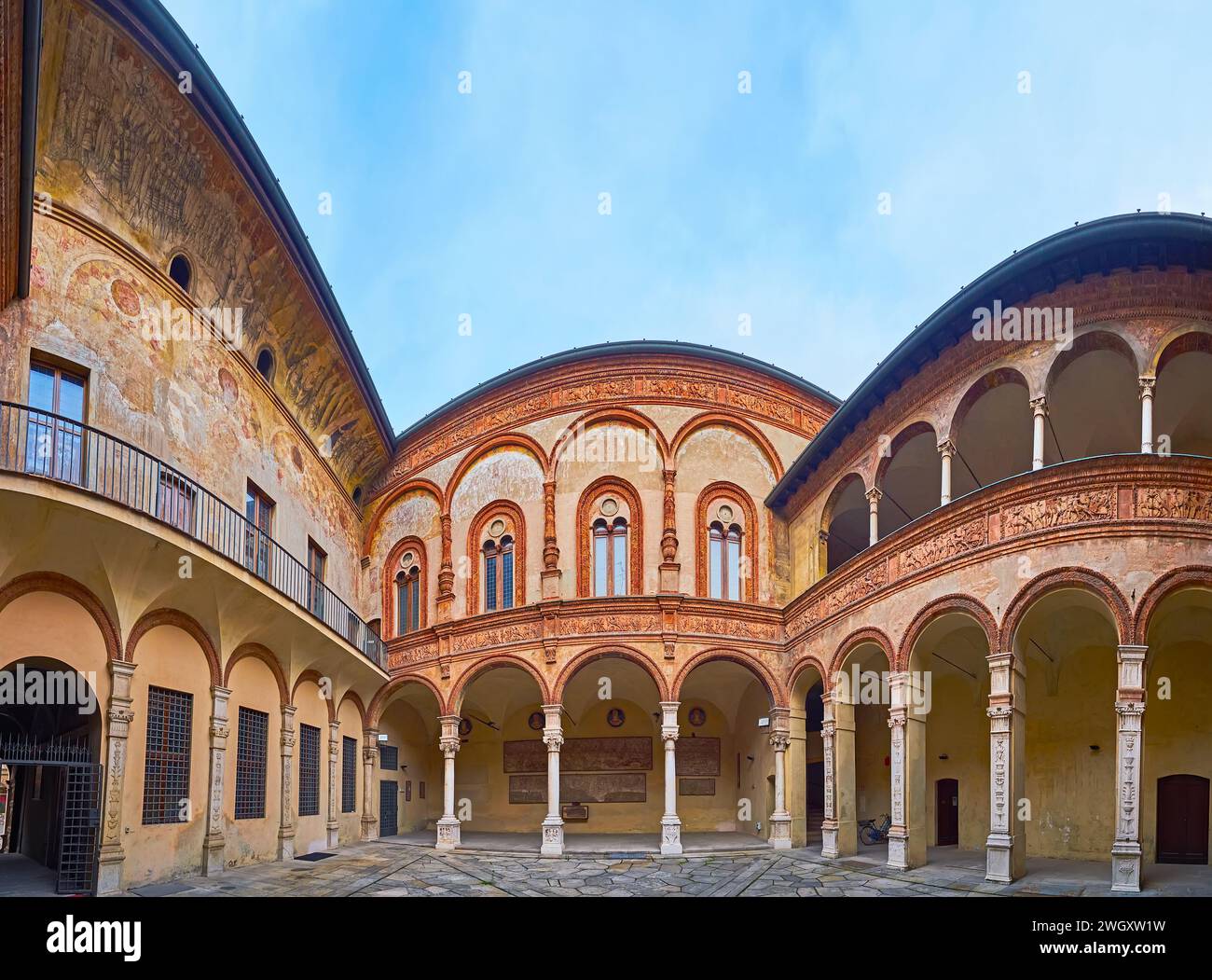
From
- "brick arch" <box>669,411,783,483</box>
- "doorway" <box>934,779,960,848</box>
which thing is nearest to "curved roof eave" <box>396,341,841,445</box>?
"brick arch" <box>669,411,783,483</box>

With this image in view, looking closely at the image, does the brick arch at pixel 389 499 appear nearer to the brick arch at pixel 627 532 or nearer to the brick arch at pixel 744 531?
the brick arch at pixel 627 532

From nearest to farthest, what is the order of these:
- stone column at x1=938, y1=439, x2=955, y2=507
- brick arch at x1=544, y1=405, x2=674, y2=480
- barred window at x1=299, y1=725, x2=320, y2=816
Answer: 1. stone column at x1=938, y1=439, x2=955, y2=507
2. barred window at x1=299, y1=725, x2=320, y2=816
3. brick arch at x1=544, y1=405, x2=674, y2=480

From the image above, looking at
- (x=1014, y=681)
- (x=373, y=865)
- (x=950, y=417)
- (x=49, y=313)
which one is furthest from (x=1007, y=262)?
(x=373, y=865)

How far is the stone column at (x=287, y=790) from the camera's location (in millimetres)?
16375

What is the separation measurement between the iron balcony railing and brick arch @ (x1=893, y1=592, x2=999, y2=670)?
1039 cm

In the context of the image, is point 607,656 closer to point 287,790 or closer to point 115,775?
point 287,790

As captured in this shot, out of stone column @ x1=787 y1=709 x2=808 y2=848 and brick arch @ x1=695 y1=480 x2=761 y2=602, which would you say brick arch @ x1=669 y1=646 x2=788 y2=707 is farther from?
brick arch @ x1=695 y1=480 x2=761 y2=602

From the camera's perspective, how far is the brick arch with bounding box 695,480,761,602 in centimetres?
2086

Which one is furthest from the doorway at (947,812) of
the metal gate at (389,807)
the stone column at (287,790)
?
the metal gate at (389,807)

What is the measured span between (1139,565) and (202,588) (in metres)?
12.5

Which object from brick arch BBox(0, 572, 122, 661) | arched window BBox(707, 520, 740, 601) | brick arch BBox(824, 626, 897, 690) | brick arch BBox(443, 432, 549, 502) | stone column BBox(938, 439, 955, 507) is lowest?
brick arch BBox(824, 626, 897, 690)

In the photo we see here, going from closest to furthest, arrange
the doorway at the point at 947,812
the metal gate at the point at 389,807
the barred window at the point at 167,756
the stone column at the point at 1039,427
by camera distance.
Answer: the barred window at the point at 167,756
the stone column at the point at 1039,427
the doorway at the point at 947,812
the metal gate at the point at 389,807

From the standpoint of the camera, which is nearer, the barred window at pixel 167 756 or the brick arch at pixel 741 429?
the barred window at pixel 167 756

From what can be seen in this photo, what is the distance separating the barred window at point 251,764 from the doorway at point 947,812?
12936 mm
